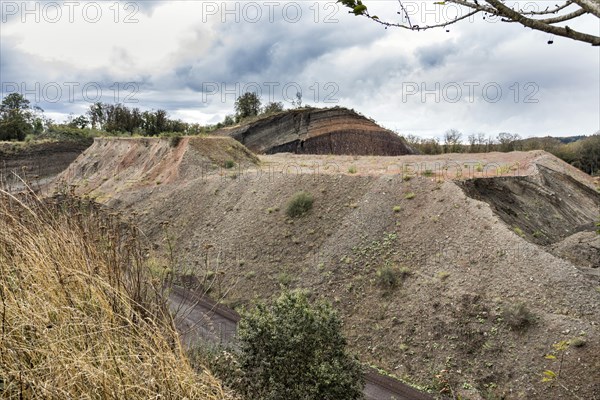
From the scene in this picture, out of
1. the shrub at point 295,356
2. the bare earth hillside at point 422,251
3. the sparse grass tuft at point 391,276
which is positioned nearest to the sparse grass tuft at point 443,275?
the bare earth hillside at point 422,251

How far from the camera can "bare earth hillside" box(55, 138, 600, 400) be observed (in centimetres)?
1204

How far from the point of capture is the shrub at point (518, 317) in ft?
40.5

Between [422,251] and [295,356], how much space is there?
9.04 m

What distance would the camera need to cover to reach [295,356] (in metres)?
8.05

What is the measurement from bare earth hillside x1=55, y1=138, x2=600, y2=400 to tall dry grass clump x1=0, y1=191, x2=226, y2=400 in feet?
3.74

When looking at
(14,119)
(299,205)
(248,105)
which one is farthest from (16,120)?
(299,205)

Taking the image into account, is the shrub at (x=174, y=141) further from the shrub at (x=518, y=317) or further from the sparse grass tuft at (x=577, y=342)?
the sparse grass tuft at (x=577, y=342)

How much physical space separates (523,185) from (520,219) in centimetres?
286

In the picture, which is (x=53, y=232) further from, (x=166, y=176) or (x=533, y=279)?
(x=166, y=176)

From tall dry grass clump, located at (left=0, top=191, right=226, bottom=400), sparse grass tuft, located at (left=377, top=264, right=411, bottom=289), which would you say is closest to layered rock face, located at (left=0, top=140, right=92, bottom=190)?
sparse grass tuft, located at (left=377, top=264, right=411, bottom=289)

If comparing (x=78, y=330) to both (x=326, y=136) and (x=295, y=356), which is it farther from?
(x=326, y=136)

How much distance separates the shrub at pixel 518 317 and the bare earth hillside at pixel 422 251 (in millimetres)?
28

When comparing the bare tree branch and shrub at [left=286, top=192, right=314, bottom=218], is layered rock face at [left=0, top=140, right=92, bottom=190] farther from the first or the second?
the bare tree branch

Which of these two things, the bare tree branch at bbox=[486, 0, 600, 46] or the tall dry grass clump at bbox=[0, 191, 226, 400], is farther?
the tall dry grass clump at bbox=[0, 191, 226, 400]
